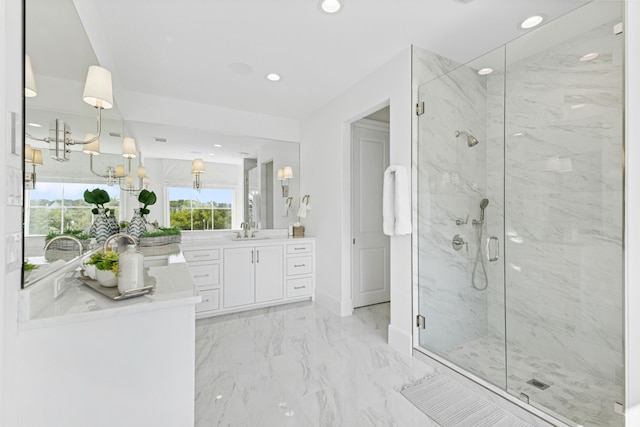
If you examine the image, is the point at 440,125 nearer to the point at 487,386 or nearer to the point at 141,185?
the point at 487,386

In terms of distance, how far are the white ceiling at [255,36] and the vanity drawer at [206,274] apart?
6.15 ft

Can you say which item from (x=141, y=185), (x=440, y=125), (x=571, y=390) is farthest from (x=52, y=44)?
(x=571, y=390)

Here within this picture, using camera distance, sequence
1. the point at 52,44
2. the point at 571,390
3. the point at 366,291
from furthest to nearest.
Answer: the point at 366,291
the point at 571,390
the point at 52,44

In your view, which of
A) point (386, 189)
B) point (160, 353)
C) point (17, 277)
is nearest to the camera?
point (17, 277)

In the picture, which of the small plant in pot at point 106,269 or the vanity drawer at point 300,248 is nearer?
the small plant in pot at point 106,269

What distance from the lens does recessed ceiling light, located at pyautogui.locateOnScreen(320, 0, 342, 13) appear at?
1.91m

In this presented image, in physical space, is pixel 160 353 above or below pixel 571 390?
above

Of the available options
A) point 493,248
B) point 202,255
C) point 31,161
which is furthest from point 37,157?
point 493,248

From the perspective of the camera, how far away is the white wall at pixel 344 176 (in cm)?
246

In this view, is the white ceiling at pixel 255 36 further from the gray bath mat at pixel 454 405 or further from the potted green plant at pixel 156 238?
the gray bath mat at pixel 454 405

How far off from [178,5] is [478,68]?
2.22 m

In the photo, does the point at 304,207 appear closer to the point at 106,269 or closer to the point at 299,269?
the point at 299,269

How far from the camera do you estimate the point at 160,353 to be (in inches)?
46.7

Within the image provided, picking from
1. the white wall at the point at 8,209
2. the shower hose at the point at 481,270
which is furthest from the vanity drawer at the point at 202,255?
the shower hose at the point at 481,270
